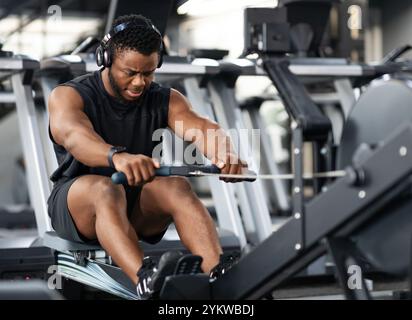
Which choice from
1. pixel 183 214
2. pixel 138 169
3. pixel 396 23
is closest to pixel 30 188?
pixel 183 214

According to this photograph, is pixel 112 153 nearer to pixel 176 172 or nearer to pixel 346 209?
pixel 176 172

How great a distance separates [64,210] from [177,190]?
1.29 ft

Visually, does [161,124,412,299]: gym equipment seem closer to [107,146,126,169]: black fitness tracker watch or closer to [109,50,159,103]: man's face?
[107,146,126,169]: black fitness tracker watch

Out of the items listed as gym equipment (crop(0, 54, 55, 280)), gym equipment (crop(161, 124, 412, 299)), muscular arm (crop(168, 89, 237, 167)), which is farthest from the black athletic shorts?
gym equipment (crop(0, 54, 55, 280))

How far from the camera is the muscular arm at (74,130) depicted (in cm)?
276

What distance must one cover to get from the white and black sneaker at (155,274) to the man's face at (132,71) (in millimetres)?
626

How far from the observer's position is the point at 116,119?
122 inches

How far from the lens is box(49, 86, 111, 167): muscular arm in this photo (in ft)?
9.04

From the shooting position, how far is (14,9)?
34.6 feet

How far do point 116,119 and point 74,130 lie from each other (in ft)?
0.92

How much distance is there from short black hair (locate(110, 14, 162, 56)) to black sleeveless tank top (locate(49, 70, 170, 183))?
8.9 inches

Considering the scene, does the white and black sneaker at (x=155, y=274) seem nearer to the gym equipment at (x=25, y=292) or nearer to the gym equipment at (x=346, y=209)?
the gym equipment at (x=346, y=209)
